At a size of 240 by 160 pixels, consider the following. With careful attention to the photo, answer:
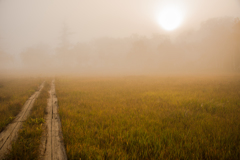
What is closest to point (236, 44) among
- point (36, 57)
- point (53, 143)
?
point (53, 143)

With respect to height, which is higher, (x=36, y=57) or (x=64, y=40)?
(x=64, y=40)

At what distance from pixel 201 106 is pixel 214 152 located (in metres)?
4.12

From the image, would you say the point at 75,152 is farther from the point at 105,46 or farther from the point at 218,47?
the point at 105,46

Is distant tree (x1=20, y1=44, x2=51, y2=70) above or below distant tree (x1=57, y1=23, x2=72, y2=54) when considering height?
below

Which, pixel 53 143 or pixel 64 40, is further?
pixel 64 40

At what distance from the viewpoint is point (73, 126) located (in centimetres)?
420

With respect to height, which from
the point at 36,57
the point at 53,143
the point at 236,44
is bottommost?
the point at 53,143

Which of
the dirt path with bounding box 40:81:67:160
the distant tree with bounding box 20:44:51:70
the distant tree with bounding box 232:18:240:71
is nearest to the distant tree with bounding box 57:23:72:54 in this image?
the distant tree with bounding box 20:44:51:70

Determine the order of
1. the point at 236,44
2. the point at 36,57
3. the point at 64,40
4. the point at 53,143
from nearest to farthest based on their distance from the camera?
the point at 53,143, the point at 236,44, the point at 64,40, the point at 36,57

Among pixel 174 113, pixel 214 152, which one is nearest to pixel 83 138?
pixel 214 152

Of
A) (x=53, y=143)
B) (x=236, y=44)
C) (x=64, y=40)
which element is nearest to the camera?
(x=53, y=143)

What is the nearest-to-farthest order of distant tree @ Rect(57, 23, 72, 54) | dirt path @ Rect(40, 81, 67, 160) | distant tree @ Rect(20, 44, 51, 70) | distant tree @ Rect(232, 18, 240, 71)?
dirt path @ Rect(40, 81, 67, 160), distant tree @ Rect(232, 18, 240, 71), distant tree @ Rect(57, 23, 72, 54), distant tree @ Rect(20, 44, 51, 70)

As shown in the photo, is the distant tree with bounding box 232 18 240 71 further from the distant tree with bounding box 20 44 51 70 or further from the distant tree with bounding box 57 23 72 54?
the distant tree with bounding box 20 44 51 70

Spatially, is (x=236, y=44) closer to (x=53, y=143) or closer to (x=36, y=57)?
(x=53, y=143)
